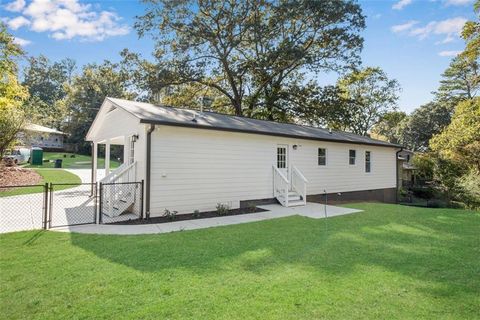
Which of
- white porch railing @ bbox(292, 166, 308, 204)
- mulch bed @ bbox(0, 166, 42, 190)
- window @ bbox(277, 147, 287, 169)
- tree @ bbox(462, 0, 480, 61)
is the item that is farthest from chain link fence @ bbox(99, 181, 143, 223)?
tree @ bbox(462, 0, 480, 61)

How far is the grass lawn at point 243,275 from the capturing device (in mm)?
3186

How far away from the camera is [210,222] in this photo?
8.02 metres

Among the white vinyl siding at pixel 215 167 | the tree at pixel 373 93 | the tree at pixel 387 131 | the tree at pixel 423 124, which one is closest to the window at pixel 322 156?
the white vinyl siding at pixel 215 167

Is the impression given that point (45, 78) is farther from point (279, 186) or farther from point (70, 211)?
point (279, 186)

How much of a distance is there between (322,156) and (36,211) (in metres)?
11.3

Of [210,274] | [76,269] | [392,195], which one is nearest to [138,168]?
[76,269]

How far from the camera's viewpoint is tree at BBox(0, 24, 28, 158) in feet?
50.3

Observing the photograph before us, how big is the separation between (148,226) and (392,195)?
1575 centimetres

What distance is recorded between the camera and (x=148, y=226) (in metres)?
7.34

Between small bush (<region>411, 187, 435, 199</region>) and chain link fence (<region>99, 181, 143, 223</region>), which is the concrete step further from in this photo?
small bush (<region>411, 187, 435, 199</region>)

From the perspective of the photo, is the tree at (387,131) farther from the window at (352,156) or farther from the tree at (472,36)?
the window at (352,156)

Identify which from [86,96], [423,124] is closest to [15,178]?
[86,96]

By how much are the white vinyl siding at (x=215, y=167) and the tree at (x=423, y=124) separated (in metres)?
32.0

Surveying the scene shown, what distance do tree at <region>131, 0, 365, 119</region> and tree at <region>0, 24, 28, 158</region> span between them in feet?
24.1
